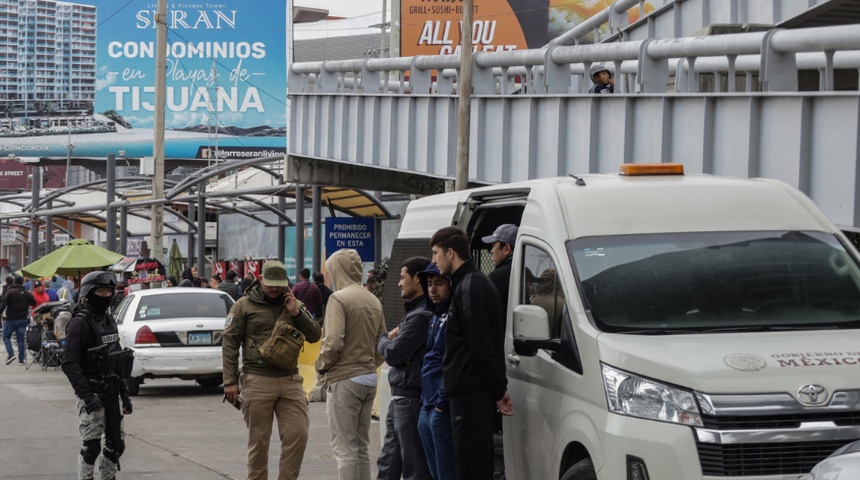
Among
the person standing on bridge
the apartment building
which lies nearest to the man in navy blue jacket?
the person standing on bridge

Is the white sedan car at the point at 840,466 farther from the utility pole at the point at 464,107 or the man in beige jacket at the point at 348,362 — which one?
the utility pole at the point at 464,107

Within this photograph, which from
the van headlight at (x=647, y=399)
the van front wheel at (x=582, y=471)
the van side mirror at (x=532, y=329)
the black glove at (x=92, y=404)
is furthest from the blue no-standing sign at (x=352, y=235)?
the van headlight at (x=647, y=399)

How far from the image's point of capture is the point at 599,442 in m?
6.91

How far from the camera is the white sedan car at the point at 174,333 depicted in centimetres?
2012

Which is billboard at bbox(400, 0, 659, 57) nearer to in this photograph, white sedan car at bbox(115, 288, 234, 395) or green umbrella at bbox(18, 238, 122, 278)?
green umbrella at bbox(18, 238, 122, 278)

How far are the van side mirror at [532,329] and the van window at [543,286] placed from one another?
0.18 meters

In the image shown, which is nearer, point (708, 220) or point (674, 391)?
point (674, 391)

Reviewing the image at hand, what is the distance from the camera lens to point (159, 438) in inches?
600

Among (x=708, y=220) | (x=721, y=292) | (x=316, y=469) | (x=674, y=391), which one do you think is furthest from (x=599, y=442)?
(x=316, y=469)

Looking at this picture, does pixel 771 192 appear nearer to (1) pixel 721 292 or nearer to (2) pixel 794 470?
(1) pixel 721 292

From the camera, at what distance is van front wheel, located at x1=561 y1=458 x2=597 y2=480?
7107 millimetres

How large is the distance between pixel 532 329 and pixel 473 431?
88 cm

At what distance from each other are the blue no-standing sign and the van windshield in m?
20.3

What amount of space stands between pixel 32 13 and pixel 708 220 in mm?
110161
